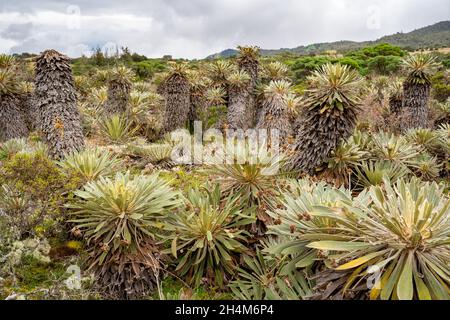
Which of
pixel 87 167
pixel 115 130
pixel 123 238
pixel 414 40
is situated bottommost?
pixel 123 238

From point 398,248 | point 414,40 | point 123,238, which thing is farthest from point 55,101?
point 414,40

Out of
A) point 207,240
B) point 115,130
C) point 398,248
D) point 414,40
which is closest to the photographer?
point 398,248

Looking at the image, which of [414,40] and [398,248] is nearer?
[398,248]

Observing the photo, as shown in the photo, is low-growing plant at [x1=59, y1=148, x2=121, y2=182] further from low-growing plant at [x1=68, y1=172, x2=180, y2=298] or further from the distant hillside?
the distant hillside

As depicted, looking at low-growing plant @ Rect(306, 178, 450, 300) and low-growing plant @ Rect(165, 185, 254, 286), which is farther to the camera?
low-growing plant @ Rect(165, 185, 254, 286)

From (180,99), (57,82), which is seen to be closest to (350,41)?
(180,99)

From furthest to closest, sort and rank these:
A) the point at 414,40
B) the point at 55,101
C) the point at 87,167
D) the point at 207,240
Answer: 1. the point at 414,40
2. the point at 55,101
3. the point at 87,167
4. the point at 207,240

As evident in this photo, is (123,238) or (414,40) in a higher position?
(414,40)

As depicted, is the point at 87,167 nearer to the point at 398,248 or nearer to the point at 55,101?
the point at 55,101

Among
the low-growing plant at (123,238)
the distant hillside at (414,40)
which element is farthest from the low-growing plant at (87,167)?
the distant hillside at (414,40)

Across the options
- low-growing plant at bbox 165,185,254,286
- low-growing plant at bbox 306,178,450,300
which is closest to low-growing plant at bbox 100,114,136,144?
low-growing plant at bbox 165,185,254,286

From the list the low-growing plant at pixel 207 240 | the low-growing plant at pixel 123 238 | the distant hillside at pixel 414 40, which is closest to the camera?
the low-growing plant at pixel 123 238

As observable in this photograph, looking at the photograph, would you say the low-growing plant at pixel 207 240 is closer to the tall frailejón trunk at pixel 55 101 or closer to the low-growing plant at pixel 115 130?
the tall frailejón trunk at pixel 55 101
